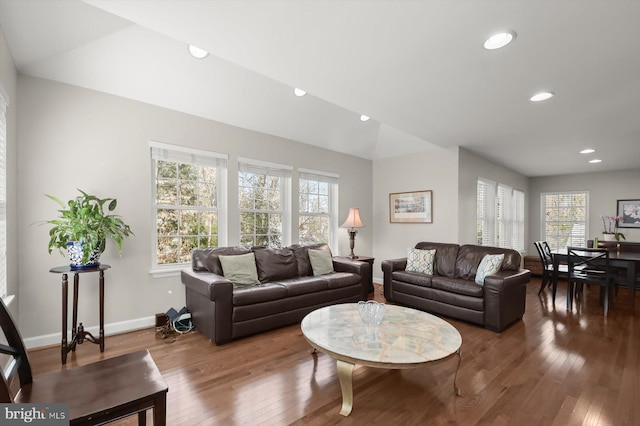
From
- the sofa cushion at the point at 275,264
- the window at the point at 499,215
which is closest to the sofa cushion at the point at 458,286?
the sofa cushion at the point at 275,264

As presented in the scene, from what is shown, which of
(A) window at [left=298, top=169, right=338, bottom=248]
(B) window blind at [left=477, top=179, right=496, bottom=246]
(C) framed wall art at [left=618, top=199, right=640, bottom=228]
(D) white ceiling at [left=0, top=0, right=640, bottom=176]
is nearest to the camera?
(D) white ceiling at [left=0, top=0, right=640, bottom=176]

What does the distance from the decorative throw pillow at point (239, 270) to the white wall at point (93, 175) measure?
72 centimetres

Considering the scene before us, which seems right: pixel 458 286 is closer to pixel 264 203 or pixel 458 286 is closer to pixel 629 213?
pixel 264 203

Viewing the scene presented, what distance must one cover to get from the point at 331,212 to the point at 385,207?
1163mm

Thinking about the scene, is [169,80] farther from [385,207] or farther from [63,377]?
[385,207]

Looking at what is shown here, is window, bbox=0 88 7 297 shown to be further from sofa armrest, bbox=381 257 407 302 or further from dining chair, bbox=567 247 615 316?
dining chair, bbox=567 247 615 316

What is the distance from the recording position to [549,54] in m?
2.21

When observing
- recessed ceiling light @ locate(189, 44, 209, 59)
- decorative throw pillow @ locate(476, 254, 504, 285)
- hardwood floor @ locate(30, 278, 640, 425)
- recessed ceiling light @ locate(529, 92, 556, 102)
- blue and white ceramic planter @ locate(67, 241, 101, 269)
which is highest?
recessed ceiling light @ locate(189, 44, 209, 59)

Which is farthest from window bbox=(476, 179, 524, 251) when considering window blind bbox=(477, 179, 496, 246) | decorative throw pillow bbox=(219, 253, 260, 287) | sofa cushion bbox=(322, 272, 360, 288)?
decorative throw pillow bbox=(219, 253, 260, 287)

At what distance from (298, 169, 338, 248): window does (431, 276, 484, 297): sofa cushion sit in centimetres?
210

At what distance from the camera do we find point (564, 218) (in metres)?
7.30

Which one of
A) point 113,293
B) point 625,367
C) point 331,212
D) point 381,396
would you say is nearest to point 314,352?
point 381,396

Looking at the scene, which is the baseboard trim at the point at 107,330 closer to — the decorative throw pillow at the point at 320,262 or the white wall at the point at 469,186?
the decorative throw pillow at the point at 320,262

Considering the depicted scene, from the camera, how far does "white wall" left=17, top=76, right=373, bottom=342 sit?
280cm
